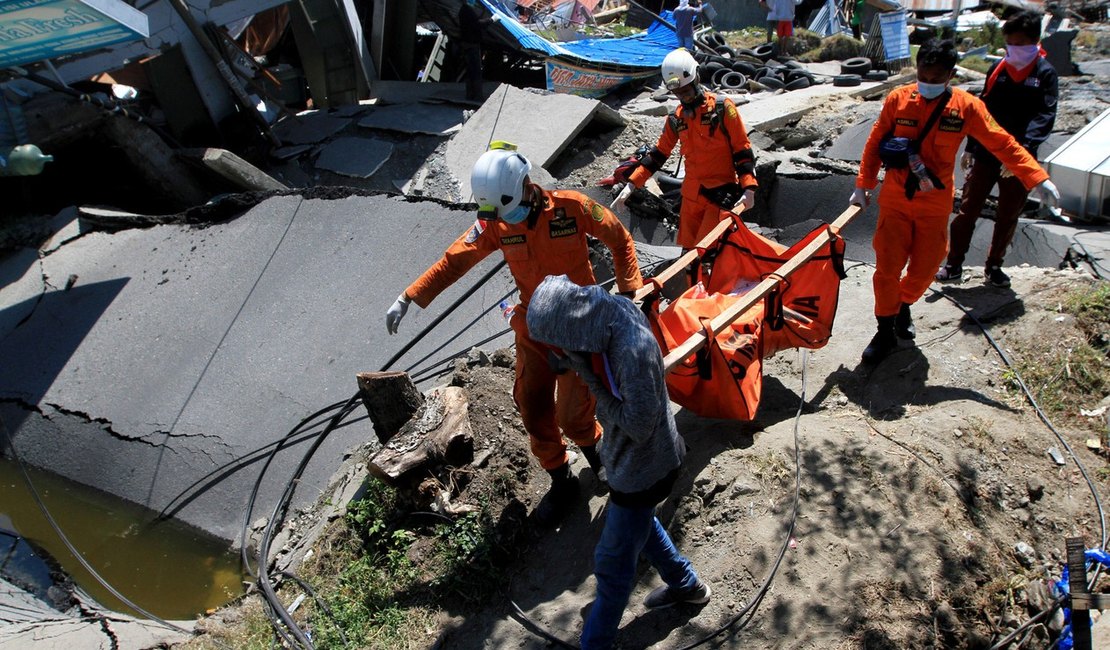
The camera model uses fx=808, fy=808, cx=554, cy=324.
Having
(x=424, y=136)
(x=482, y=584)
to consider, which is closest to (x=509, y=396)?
(x=482, y=584)

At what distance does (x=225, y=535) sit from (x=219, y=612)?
930mm

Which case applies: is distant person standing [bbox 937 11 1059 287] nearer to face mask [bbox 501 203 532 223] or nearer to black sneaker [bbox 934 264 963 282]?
black sneaker [bbox 934 264 963 282]

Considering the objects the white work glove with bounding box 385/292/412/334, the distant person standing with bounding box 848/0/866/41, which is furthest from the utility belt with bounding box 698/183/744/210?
the distant person standing with bounding box 848/0/866/41

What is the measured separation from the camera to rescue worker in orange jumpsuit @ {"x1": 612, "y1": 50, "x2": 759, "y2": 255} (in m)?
4.98

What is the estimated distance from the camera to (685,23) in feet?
44.3

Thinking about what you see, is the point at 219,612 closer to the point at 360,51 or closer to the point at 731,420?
the point at 731,420

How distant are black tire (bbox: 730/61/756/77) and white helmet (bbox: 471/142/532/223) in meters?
10.8

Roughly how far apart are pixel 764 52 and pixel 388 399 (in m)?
12.4

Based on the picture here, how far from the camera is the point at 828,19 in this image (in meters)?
16.8

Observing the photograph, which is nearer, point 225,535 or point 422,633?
point 422,633

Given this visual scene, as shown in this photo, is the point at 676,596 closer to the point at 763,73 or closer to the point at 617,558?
the point at 617,558

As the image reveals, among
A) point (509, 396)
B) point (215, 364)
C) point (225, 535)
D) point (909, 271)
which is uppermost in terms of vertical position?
point (909, 271)

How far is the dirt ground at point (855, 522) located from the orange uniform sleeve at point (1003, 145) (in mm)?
1010

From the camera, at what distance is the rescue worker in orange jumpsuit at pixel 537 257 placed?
3.62 m
